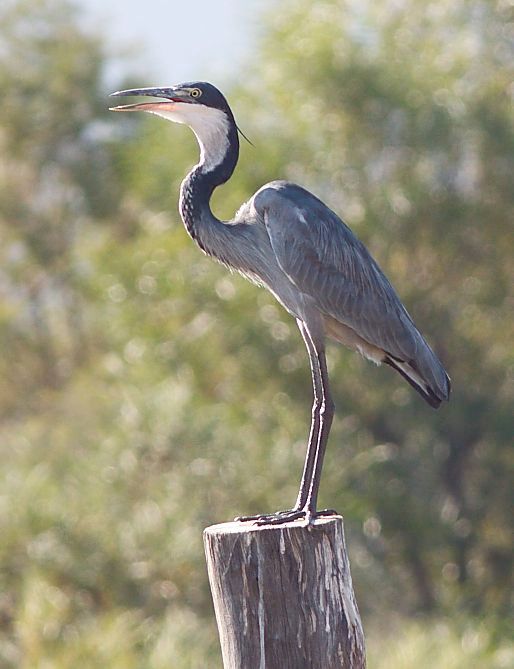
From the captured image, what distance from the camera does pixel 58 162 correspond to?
17766mm

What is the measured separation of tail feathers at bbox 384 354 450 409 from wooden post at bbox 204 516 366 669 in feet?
4.69

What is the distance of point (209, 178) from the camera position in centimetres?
569

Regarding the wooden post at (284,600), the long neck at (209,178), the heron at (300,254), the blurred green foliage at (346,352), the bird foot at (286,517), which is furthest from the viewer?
the blurred green foliage at (346,352)

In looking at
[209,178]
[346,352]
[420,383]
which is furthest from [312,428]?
[346,352]

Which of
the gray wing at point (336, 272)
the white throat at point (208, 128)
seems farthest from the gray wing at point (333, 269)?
the white throat at point (208, 128)

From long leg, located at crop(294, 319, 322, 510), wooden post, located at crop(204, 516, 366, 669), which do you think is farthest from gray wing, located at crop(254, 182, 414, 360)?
wooden post, located at crop(204, 516, 366, 669)

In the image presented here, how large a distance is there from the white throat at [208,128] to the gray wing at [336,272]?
0.89 feet

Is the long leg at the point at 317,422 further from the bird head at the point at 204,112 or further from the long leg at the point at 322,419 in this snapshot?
the bird head at the point at 204,112

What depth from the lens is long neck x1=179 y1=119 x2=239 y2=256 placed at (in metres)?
5.68

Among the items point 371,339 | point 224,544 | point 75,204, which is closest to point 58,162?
point 75,204

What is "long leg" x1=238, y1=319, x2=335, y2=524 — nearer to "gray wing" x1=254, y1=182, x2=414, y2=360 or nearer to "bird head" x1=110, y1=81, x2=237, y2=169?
"gray wing" x1=254, y1=182, x2=414, y2=360

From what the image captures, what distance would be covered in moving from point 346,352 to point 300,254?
8273 mm

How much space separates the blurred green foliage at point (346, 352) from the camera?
13.1 metres

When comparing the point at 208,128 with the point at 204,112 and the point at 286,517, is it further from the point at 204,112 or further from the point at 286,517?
the point at 286,517
